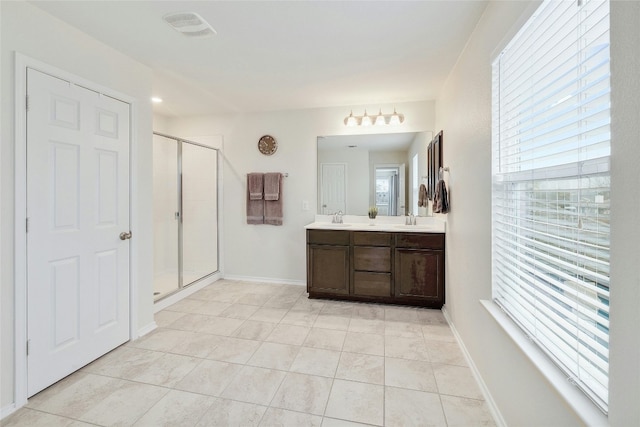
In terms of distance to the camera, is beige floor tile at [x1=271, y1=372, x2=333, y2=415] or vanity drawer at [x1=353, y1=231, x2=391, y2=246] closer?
beige floor tile at [x1=271, y1=372, x2=333, y2=415]

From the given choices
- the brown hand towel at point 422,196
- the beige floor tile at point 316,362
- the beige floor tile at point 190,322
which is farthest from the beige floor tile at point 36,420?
the brown hand towel at point 422,196

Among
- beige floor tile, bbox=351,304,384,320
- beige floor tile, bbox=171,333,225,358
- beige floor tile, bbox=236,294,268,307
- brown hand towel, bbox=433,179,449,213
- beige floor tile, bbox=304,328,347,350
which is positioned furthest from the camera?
beige floor tile, bbox=236,294,268,307

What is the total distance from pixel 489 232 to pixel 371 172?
2134 mm

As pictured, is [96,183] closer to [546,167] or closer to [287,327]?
[287,327]

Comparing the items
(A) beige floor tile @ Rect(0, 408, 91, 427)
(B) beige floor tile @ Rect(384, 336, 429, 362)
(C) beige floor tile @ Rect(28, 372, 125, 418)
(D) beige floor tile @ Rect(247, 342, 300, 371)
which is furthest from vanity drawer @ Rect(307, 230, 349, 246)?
(A) beige floor tile @ Rect(0, 408, 91, 427)

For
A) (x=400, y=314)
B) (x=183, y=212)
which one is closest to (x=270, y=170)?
(x=183, y=212)

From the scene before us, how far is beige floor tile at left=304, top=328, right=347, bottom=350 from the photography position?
95.3 inches

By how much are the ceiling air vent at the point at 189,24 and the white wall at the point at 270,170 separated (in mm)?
1941

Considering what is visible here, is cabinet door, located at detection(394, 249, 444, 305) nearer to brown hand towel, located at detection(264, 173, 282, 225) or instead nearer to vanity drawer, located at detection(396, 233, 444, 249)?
vanity drawer, located at detection(396, 233, 444, 249)

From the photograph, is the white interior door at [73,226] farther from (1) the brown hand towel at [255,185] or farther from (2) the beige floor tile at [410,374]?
(2) the beige floor tile at [410,374]

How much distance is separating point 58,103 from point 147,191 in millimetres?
900

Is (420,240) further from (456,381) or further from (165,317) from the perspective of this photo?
(165,317)

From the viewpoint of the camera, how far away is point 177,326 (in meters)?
2.77

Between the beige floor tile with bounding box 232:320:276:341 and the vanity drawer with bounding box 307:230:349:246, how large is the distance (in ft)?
3.47
